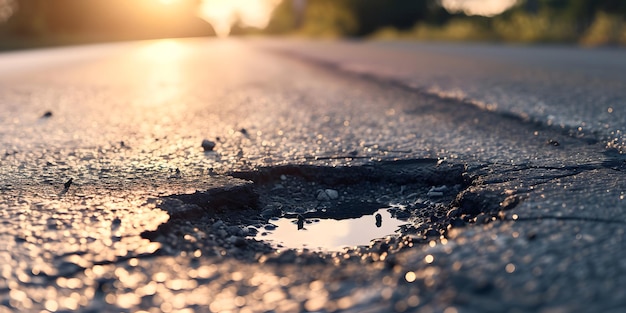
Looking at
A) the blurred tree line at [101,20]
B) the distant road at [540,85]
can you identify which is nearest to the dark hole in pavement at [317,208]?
the distant road at [540,85]

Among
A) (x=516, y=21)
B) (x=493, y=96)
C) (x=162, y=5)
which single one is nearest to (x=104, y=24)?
(x=162, y=5)

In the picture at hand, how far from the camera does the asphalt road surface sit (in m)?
1.51

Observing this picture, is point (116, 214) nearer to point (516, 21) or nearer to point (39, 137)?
point (39, 137)

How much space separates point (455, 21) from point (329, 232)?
2853cm

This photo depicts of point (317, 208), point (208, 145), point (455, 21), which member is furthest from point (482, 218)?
point (455, 21)

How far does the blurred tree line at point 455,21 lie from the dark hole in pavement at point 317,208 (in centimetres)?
1169

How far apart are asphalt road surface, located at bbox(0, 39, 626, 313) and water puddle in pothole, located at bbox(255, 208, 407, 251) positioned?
29mm

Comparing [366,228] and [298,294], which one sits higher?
[366,228]

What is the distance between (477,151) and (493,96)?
7.12 feet

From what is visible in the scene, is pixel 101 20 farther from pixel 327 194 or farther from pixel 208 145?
pixel 327 194

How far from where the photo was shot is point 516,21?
1894 centimetres

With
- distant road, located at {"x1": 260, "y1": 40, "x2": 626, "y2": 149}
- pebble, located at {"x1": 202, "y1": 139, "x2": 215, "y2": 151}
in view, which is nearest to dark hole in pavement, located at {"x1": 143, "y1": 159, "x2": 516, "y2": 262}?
pebble, located at {"x1": 202, "y1": 139, "x2": 215, "y2": 151}

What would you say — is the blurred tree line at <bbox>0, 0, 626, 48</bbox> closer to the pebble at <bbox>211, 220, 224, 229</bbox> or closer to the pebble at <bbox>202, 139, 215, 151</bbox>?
the pebble at <bbox>202, 139, 215, 151</bbox>

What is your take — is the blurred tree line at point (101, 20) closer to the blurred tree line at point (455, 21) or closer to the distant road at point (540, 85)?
the blurred tree line at point (455, 21)
